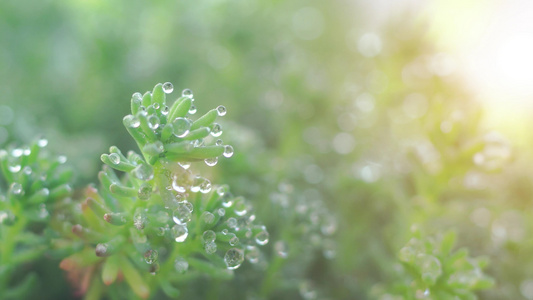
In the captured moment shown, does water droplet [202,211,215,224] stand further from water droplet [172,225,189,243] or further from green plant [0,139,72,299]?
green plant [0,139,72,299]

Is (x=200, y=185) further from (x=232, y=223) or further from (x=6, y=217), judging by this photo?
(x=6, y=217)

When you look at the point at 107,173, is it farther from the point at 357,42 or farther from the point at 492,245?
the point at 357,42

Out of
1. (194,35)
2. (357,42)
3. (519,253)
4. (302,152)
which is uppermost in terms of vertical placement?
(194,35)

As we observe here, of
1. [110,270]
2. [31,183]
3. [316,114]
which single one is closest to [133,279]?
[110,270]

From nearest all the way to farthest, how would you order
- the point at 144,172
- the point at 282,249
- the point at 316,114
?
the point at 144,172
the point at 282,249
the point at 316,114

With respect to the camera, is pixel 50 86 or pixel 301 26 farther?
pixel 301 26

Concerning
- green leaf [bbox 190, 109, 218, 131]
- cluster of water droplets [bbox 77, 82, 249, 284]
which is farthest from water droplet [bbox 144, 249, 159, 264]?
green leaf [bbox 190, 109, 218, 131]

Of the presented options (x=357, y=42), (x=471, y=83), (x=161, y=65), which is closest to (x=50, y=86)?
(x=161, y=65)

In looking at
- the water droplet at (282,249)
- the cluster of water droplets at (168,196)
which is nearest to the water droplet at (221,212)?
the cluster of water droplets at (168,196)
